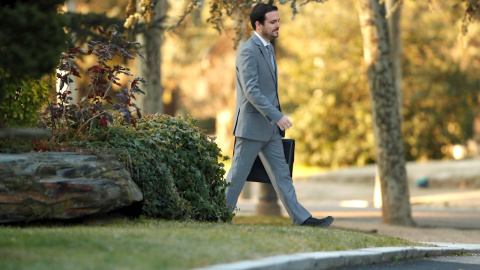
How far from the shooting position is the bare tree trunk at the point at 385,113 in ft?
50.1

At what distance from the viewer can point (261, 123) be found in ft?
29.9

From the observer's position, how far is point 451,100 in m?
32.8

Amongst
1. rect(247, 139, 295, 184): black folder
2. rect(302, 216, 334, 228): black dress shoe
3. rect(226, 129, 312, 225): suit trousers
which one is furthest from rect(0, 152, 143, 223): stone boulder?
rect(302, 216, 334, 228): black dress shoe

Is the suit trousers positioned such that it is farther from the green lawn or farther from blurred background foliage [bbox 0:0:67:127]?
blurred background foliage [bbox 0:0:67:127]

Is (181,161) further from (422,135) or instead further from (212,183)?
(422,135)

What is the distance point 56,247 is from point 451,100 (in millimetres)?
28185

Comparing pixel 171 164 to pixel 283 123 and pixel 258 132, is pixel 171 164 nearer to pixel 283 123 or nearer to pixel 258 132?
pixel 258 132

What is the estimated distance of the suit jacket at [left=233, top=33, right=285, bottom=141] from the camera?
8992mm

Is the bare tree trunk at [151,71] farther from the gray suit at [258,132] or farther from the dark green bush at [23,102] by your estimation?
the dark green bush at [23,102]

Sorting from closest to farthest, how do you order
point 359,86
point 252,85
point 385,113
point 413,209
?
point 252,85 → point 385,113 → point 413,209 → point 359,86

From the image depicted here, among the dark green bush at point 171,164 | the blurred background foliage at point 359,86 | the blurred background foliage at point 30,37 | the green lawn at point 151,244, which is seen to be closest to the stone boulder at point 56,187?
the green lawn at point 151,244

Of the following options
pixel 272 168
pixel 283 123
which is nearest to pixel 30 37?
pixel 283 123

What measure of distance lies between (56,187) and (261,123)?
2.51 meters

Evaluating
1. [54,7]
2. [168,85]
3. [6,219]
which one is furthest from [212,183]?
[168,85]
